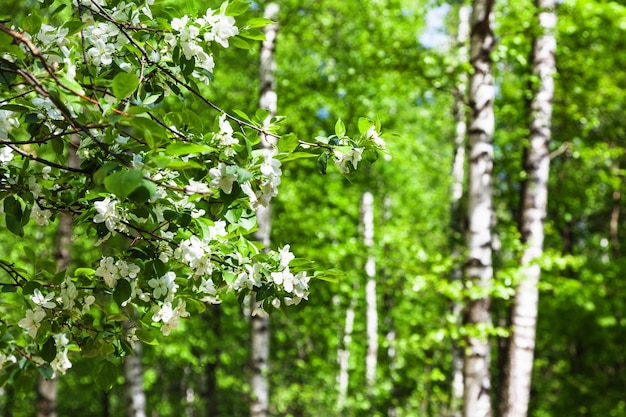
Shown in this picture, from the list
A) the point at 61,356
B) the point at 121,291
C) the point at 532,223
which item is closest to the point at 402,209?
the point at 532,223

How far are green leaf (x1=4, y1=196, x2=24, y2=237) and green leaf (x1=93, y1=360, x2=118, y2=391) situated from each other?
51cm

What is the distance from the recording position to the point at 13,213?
2.03 meters

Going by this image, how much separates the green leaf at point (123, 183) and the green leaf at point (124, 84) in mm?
207

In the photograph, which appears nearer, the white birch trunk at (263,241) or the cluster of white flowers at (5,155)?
the cluster of white flowers at (5,155)

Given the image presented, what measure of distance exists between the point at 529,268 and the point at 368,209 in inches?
331

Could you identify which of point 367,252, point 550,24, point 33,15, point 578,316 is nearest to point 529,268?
point 550,24

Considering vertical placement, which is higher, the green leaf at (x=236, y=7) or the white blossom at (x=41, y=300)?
the green leaf at (x=236, y=7)

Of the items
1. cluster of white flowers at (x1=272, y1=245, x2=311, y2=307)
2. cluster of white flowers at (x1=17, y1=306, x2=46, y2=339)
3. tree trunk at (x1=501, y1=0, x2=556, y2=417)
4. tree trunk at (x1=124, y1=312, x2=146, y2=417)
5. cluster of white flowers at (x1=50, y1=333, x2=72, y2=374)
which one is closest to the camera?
cluster of white flowers at (x1=272, y1=245, x2=311, y2=307)

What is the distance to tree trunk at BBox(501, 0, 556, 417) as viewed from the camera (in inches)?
246

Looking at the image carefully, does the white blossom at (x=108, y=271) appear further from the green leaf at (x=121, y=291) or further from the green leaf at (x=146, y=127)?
the green leaf at (x=146, y=127)

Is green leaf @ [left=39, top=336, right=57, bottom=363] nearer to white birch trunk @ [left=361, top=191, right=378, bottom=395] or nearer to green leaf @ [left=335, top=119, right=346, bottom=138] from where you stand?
green leaf @ [left=335, top=119, right=346, bottom=138]

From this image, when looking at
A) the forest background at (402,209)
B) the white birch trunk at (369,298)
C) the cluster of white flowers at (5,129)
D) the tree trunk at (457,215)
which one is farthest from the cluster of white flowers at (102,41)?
the white birch trunk at (369,298)

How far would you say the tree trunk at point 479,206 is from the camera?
5262mm

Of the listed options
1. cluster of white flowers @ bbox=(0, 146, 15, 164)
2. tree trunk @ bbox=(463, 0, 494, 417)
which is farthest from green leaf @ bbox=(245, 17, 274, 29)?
tree trunk @ bbox=(463, 0, 494, 417)
